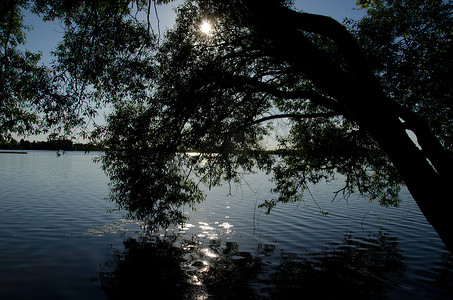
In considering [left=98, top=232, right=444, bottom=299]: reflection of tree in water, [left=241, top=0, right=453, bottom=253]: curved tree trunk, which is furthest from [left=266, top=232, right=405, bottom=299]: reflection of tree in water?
[left=241, top=0, right=453, bottom=253]: curved tree trunk

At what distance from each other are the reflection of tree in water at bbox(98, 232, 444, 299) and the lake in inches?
1.5

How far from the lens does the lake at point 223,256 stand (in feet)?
28.5

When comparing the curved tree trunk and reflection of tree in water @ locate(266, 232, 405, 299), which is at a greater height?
the curved tree trunk

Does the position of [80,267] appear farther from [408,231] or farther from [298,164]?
[408,231]

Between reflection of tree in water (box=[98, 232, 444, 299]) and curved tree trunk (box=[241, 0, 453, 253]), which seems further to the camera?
reflection of tree in water (box=[98, 232, 444, 299])

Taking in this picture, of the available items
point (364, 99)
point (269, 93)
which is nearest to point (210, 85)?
point (269, 93)

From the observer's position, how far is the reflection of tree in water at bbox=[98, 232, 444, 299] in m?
8.57

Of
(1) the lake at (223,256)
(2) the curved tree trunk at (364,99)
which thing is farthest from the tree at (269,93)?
(1) the lake at (223,256)

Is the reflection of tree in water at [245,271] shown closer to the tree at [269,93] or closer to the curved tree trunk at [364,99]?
the tree at [269,93]

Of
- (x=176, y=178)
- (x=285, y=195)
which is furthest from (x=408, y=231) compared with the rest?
(x=176, y=178)

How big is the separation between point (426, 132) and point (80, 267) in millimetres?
11882

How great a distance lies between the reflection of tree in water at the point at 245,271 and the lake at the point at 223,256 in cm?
4

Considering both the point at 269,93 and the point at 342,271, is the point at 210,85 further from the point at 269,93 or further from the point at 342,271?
the point at 342,271

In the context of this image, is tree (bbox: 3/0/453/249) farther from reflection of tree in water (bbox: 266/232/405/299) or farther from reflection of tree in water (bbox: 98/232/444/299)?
reflection of tree in water (bbox: 266/232/405/299)
